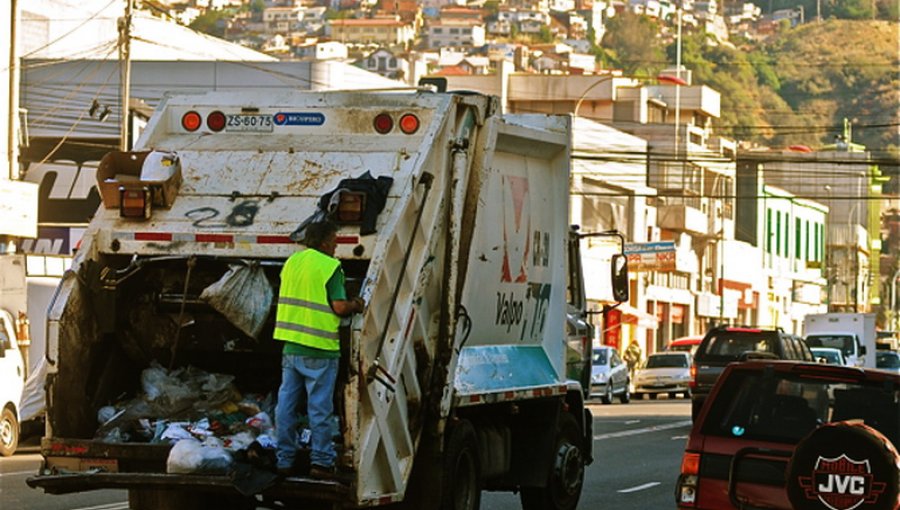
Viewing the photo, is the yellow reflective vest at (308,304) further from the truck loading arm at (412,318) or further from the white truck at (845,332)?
the white truck at (845,332)

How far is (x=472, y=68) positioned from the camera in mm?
145375

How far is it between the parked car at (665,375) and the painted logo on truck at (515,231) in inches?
1441

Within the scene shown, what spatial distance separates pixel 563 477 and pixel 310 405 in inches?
163

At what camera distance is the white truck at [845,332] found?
47625mm

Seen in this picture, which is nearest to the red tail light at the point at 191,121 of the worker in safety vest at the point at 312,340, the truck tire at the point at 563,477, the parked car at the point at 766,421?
the worker in safety vest at the point at 312,340

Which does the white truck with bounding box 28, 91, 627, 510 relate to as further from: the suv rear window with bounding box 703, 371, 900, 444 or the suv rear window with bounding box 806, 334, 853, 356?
the suv rear window with bounding box 806, 334, 853, 356

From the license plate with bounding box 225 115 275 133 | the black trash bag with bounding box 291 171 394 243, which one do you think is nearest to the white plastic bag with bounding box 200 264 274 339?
the black trash bag with bounding box 291 171 394 243

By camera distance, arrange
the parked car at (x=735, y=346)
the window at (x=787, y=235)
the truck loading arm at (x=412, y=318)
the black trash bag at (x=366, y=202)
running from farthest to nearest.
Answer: the window at (x=787, y=235), the parked car at (x=735, y=346), the black trash bag at (x=366, y=202), the truck loading arm at (x=412, y=318)

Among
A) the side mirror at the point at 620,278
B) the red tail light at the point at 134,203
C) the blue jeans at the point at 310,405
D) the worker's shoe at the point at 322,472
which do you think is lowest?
the worker's shoe at the point at 322,472

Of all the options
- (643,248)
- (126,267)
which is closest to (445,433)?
(126,267)

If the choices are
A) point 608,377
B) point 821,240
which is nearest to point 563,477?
point 608,377

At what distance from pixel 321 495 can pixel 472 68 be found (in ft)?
443

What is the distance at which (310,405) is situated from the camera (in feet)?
37.4

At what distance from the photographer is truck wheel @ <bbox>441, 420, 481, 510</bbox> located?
489 inches
